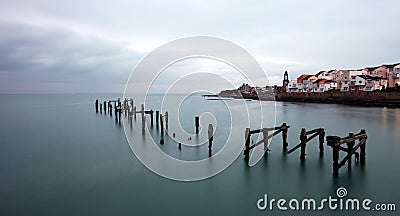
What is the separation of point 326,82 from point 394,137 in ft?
139

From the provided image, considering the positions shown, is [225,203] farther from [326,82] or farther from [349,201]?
[326,82]

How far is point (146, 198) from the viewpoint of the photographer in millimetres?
→ 7531

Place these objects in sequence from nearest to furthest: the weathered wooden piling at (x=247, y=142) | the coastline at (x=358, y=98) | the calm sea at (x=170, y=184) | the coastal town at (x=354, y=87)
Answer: the calm sea at (x=170, y=184), the weathered wooden piling at (x=247, y=142), the coastline at (x=358, y=98), the coastal town at (x=354, y=87)

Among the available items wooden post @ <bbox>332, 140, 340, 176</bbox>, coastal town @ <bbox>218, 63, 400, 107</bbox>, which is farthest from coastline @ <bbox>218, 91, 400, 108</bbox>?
wooden post @ <bbox>332, 140, 340, 176</bbox>

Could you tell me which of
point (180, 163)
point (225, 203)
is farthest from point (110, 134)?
point (225, 203)

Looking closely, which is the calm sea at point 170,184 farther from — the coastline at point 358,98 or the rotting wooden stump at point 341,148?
the coastline at point 358,98

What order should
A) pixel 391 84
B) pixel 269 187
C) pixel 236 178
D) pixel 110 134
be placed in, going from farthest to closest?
1. pixel 391 84
2. pixel 110 134
3. pixel 236 178
4. pixel 269 187

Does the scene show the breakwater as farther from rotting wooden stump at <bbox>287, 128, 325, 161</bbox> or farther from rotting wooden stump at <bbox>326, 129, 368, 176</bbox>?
rotting wooden stump at <bbox>326, 129, 368, 176</bbox>

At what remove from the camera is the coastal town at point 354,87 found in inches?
1492

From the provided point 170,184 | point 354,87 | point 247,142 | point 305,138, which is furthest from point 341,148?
point 354,87

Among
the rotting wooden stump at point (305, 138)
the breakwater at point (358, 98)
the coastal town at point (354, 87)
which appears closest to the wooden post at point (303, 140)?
the rotting wooden stump at point (305, 138)

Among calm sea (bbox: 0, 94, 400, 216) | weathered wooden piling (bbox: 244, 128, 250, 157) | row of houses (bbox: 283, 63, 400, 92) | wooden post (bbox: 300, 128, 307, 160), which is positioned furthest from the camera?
row of houses (bbox: 283, 63, 400, 92)

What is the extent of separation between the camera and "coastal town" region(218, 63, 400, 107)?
37.9 m

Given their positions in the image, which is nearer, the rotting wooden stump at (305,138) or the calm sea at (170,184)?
the calm sea at (170,184)
